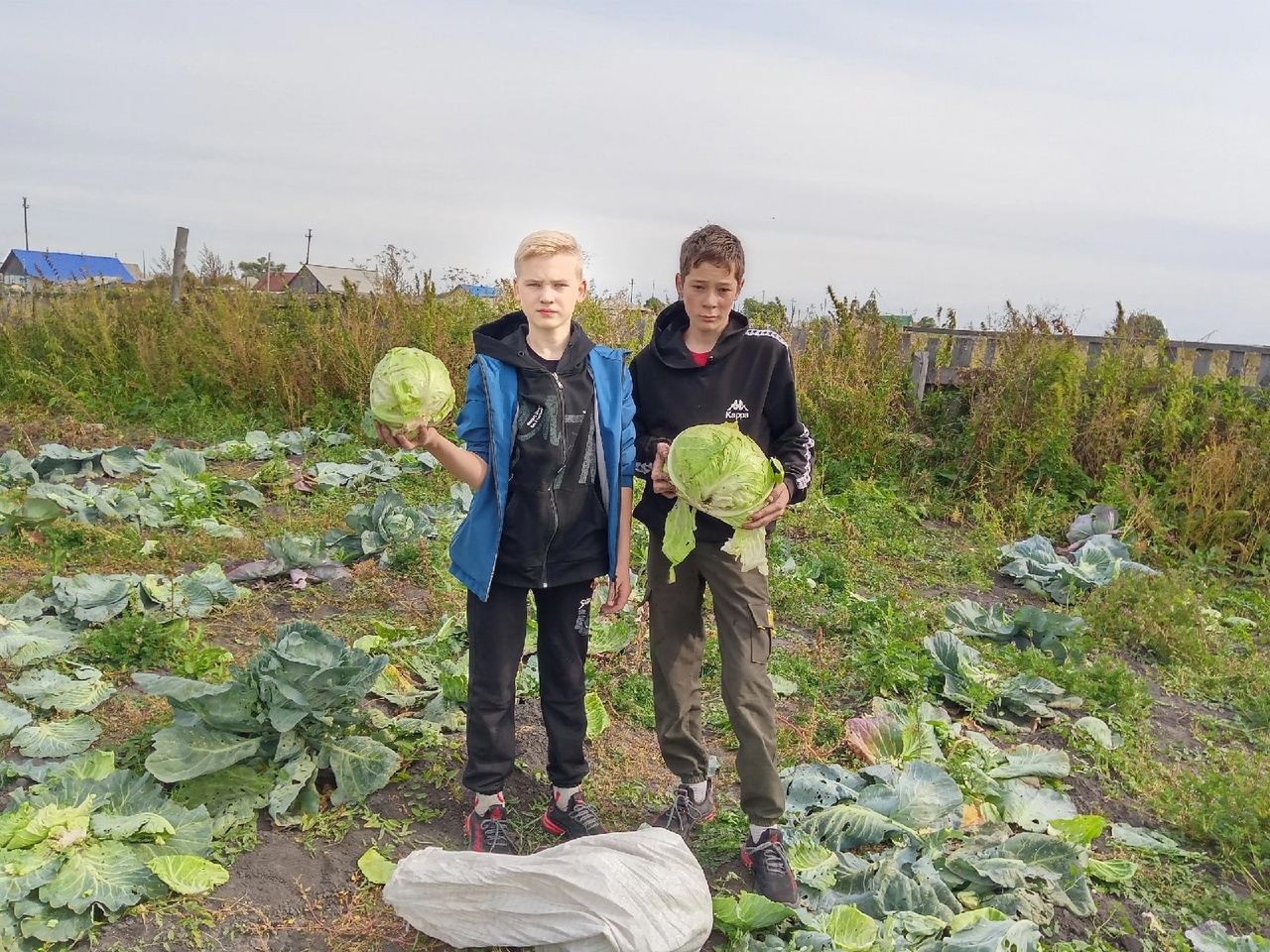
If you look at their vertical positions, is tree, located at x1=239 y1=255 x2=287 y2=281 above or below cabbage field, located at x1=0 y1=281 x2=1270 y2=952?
above

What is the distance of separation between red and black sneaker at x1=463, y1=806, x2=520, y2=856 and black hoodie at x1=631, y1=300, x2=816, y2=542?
1.19 m

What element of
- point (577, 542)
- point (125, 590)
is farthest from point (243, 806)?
point (125, 590)

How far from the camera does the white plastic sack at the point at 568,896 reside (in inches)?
98.6

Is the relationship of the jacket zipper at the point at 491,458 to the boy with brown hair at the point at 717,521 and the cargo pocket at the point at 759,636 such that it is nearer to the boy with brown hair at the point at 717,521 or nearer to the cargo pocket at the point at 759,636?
the boy with brown hair at the point at 717,521

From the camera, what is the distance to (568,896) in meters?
2.55

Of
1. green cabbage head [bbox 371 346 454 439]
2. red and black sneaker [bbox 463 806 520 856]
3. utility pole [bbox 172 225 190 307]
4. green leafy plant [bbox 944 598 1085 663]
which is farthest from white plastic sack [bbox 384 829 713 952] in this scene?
utility pole [bbox 172 225 190 307]

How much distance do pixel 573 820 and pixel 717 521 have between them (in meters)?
1.26

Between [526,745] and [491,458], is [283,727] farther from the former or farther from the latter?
[491,458]

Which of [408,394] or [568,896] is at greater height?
[408,394]

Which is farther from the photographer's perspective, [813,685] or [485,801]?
[813,685]

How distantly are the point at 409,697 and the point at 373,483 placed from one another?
417 centimetres

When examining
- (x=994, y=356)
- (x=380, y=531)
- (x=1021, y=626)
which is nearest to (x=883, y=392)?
(x=994, y=356)

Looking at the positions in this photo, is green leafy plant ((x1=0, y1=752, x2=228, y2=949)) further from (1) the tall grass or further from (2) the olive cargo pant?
(1) the tall grass

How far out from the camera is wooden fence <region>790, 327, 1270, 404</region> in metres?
9.05
